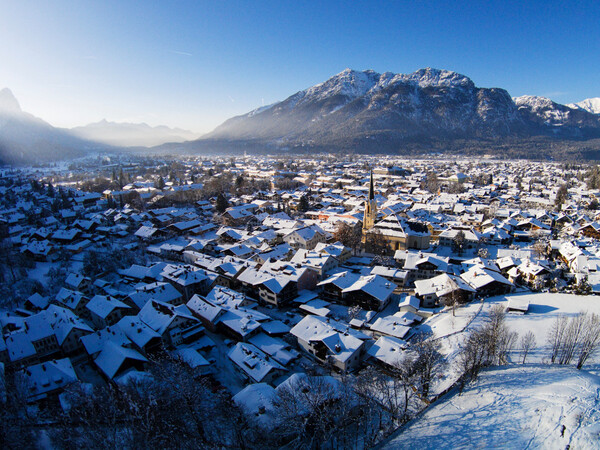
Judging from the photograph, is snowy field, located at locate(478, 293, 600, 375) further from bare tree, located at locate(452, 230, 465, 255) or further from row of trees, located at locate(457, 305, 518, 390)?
bare tree, located at locate(452, 230, 465, 255)

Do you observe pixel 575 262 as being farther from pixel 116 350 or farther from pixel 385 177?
pixel 385 177

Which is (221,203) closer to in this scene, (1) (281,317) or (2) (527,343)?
(1) (281,317)

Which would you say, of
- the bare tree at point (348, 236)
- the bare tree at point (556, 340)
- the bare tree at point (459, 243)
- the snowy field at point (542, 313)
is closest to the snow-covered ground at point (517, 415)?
the bare tree at point (556, 340)

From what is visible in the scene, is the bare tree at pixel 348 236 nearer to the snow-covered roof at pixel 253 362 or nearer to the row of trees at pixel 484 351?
the row of trees at pixel 484 351

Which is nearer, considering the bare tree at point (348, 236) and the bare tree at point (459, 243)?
the bare tree at point (459, 243)

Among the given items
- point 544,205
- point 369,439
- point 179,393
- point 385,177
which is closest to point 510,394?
point 369,439
